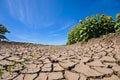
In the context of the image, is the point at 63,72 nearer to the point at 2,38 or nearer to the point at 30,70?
the point at 30,70

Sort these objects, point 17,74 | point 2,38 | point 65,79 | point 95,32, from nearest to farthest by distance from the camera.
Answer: point 65,79 → point 17,74 → point 95,32 → point 2,38

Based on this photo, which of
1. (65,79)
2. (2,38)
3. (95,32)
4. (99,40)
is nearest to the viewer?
(65,79)

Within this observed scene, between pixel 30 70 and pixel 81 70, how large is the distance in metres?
0.96

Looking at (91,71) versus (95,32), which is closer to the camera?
(91,71)

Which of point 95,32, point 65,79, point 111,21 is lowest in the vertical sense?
point 65,79

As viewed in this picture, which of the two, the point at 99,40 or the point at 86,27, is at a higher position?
the point at 86,27

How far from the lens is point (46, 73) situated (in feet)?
8.99

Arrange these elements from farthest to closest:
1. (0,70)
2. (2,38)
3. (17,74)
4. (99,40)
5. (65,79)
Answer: (2,38), (99,40), (0,70), (17,74), (65,79)

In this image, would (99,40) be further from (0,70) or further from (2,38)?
(2,38)

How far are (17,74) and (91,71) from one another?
130 centimetres

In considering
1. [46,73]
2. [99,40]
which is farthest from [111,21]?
[46,73]

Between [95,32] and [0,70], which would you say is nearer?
[0,70]

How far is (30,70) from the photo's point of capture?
2928 mm

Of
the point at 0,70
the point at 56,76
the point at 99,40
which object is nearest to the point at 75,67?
the point at 56,76
